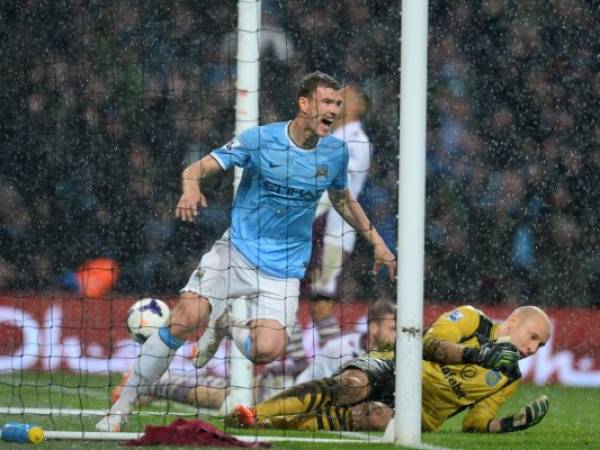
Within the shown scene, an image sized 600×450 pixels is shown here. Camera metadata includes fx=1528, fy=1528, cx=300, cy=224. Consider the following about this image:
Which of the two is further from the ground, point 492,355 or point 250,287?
point 250,287

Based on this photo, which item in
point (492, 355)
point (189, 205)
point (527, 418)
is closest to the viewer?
point (189, 205)

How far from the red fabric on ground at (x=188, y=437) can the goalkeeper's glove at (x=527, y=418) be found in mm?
1513

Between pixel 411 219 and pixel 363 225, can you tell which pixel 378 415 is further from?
pixel 411 219

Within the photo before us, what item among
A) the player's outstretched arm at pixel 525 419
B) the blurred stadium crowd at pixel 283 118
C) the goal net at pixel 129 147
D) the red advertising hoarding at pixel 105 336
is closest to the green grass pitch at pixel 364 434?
the player's outstretched arm at pixel 525 419

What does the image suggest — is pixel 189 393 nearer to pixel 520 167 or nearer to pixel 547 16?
pixel 520 167

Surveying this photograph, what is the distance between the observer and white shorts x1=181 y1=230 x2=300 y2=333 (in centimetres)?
685

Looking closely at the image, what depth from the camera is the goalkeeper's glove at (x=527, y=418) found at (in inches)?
262

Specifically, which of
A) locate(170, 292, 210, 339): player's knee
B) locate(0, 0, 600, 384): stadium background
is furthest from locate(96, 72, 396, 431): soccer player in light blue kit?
locate(0, 0, 600, 384): stadium background

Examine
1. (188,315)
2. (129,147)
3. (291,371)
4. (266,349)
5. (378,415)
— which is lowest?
(291,371)

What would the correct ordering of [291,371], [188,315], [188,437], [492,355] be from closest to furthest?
1. [188,437]
2. [492,355]
3. [188,315]
4. [291,371]

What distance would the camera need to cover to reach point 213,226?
36.3 feet

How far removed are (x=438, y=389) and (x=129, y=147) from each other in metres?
5.15

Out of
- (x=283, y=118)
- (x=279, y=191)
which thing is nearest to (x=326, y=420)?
(x=279, y=191)

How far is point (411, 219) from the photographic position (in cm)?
587
